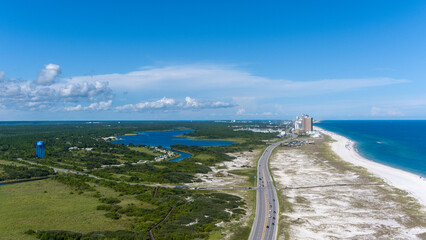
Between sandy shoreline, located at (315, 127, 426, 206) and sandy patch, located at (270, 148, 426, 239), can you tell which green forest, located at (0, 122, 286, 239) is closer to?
sandy patch, located at (270, 148, 426, 239)

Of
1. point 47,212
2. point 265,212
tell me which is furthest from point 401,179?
point 47,212

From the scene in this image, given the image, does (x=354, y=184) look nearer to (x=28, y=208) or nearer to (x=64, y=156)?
(x=28, y=208)

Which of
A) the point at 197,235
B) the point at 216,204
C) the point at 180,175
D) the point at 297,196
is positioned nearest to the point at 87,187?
the point at 180,175

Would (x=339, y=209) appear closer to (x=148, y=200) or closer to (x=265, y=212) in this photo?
(x=265, y=212)

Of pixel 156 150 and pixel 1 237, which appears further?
pixel 156 150

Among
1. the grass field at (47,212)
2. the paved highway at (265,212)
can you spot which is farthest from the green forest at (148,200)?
the paved highway at (265,212)

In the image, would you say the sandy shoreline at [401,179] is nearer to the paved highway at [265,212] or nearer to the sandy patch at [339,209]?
the sandy patch at [339,209]

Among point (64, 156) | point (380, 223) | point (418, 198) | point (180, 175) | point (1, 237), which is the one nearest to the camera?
point (1, 237)
